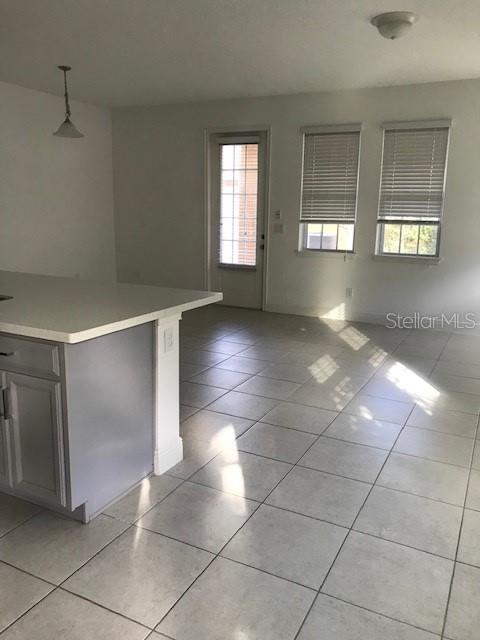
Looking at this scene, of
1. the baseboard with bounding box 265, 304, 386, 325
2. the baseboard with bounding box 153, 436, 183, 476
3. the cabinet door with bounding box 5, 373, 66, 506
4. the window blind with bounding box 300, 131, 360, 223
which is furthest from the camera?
the baseboard with bounding box 265, 304, 386, 325

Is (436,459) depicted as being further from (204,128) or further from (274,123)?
(204,128)

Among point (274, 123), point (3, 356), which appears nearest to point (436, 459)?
point (3, 356)

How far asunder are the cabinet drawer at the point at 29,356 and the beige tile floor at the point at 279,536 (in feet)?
2.22

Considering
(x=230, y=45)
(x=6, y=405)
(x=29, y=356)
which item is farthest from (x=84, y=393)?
(x=230, y=45)

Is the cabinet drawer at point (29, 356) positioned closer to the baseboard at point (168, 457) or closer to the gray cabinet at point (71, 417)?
the gray cabinet at point (71, 417)

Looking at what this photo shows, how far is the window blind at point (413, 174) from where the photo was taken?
18.2 feet

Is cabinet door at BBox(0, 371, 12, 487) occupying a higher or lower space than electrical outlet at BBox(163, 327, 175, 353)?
lower

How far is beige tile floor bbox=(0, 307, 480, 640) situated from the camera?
1.76 m

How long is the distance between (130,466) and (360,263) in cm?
430

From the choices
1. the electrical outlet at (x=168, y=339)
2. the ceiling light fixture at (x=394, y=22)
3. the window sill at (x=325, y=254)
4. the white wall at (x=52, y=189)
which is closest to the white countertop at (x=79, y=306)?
the electrical outlet at (x=168, y=339)

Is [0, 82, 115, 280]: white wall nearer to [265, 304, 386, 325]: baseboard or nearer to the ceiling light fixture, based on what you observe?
[265, 304, 386, 325]: baseboard

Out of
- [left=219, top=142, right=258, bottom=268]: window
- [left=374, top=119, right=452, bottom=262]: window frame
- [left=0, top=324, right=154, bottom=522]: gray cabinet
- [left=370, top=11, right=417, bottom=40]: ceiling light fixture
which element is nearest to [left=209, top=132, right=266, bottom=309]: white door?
[left=219, top=142, right=258, bottom=268]: window

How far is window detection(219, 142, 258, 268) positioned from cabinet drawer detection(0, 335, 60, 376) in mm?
4858

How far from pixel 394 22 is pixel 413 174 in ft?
7.19
